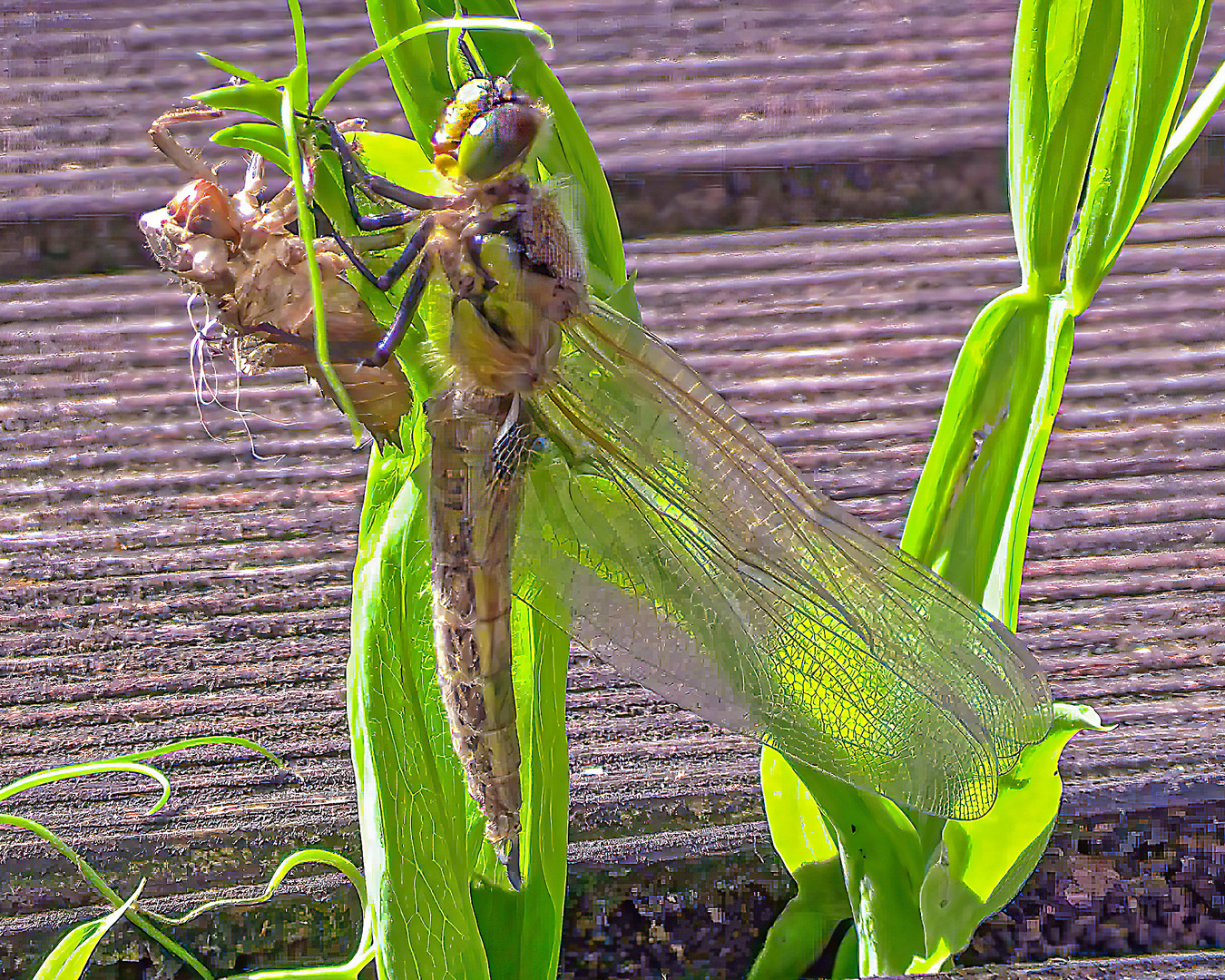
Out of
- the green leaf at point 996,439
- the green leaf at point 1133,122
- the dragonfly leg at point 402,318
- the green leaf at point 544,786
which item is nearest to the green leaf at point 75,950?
the green leaf at point 544,786

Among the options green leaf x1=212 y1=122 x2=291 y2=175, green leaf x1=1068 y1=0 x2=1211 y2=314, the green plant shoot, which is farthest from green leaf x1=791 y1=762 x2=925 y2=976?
green leaf x1=212 y1=122 x2=291 y2=175

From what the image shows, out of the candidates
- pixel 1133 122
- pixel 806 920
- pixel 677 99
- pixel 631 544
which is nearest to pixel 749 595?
pixel 631 544

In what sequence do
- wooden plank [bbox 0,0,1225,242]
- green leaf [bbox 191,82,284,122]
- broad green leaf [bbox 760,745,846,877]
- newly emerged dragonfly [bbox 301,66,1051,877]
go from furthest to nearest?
wooden plank [bbox 0,0,1225,242]
broad green leaf [bbox 760,745,846,877]
newly emerged dragonfly [bbox 301,66,1051,877]
green leaf [bbox 191,82,284,122]

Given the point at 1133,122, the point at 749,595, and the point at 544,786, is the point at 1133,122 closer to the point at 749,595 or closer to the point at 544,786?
the point at 749,595

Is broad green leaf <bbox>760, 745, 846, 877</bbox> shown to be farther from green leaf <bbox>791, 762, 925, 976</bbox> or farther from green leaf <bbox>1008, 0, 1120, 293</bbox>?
green leaf <bbox>1008, 0, 1120, 293</bbox>

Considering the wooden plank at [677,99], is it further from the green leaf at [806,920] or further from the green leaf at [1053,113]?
the green leaf at [806,920]

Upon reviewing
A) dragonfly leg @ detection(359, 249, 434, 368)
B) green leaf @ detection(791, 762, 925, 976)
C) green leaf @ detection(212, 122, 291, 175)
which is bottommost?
green leaf @ detection(791, 762, 925, 976)

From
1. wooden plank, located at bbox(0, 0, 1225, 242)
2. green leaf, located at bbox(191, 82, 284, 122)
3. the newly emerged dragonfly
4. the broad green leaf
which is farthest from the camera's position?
wooden plank, located at bbox(0, 0, 1225, 242)
